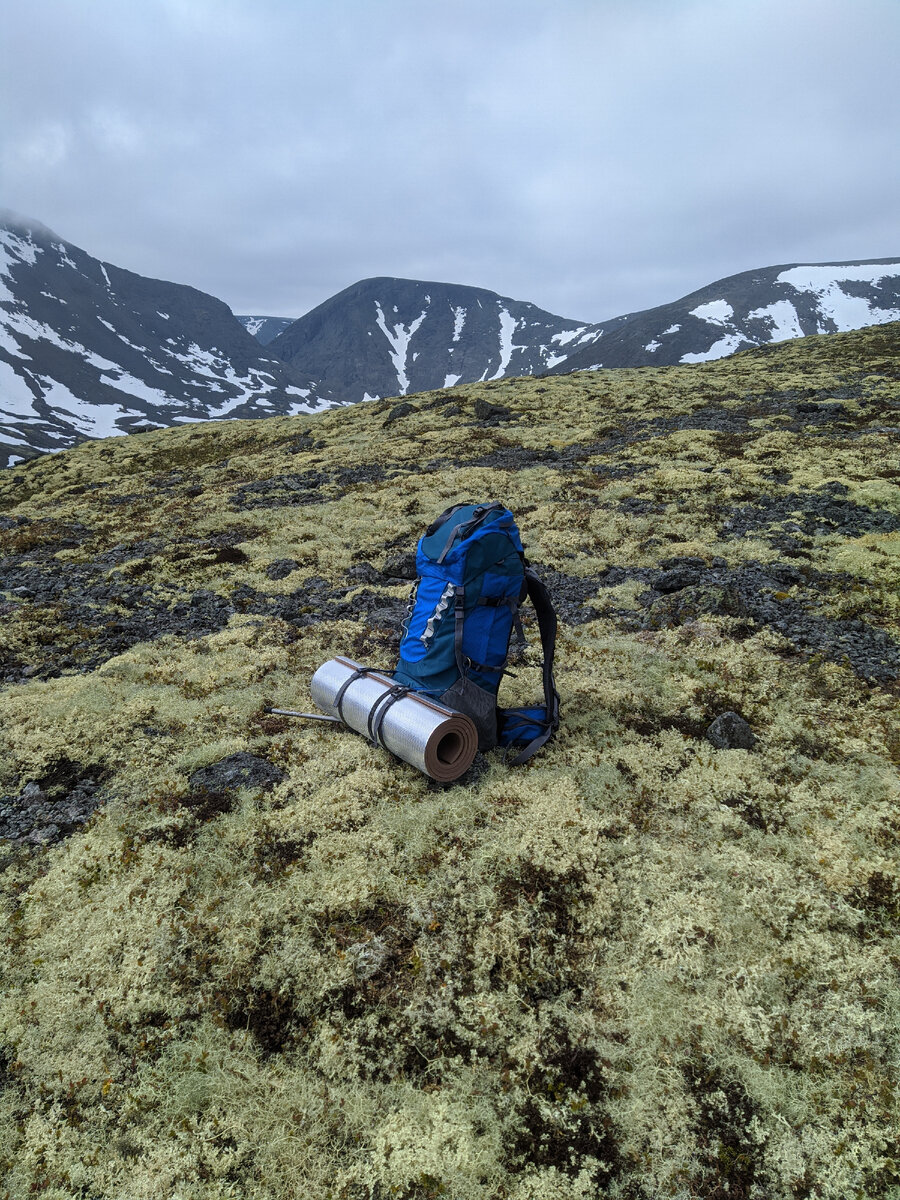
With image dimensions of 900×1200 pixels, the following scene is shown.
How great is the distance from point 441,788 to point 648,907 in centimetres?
264

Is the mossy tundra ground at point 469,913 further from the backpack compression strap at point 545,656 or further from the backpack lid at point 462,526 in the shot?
the backpack lid at point 462,526

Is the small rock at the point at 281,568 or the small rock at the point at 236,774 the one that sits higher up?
the small rock at the point at 281,568

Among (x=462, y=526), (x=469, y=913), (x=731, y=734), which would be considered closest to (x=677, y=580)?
(x=731, y=734)

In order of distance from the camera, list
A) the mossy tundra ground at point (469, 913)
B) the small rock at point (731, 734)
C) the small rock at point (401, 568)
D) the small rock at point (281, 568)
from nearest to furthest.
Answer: the mossy tundra ground at point (469, 913) < the small rock at point (731, 734) < the small rock at point (401, 568) < the small rock at point (281, 568)

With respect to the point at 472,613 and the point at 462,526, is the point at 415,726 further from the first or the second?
the point at 462,526

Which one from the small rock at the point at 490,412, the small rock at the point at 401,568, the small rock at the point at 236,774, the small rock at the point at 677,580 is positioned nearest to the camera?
the small rock at the point at 236,774

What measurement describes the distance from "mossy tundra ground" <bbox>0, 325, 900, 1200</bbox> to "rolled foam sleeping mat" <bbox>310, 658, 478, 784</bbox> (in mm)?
418

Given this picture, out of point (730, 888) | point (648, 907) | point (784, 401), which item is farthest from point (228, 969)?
point (784, 401)

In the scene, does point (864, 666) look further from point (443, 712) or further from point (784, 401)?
point (784, 401)

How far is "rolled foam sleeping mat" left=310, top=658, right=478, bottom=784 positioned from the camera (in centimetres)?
694

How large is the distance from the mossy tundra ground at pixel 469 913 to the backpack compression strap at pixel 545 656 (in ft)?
0.70

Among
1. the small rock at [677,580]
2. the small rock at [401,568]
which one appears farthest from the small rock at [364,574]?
the small rock at [677,580]

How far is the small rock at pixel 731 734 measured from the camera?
782 centimetres

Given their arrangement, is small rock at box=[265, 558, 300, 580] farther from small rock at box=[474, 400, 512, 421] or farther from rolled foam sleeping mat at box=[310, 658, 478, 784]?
small rock at box=[474, 400, 512, 421]
